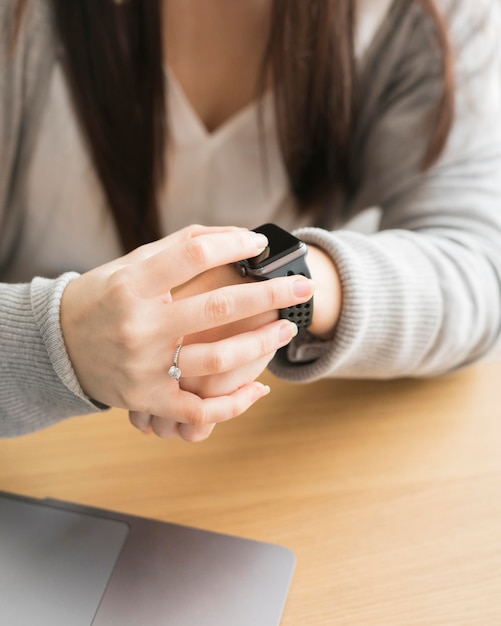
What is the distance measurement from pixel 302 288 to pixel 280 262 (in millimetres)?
32

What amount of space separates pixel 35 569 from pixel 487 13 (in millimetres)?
871

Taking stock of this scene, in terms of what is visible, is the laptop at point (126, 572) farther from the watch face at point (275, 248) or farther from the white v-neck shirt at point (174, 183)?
the white v-neck shirt at point (174, 183)

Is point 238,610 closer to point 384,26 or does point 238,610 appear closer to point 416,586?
point 416,586

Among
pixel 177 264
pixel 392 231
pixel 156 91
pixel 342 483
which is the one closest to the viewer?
pixel 177 264

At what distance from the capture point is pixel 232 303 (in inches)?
20.6

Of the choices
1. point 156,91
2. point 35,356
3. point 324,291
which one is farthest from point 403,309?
point 156,91

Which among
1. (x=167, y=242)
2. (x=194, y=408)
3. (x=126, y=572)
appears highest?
(x=167, y=242)

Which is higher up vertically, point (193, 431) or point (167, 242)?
point (167, 242)

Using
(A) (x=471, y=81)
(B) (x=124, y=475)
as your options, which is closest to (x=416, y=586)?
(B) (x=124, y=475)

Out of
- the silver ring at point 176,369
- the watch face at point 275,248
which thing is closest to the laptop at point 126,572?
the silver ring at point 176,369

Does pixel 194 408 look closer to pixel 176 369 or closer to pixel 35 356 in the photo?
pixel 176 369

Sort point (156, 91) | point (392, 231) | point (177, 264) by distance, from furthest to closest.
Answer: point (156, 91) → point (392, 231) → point (177, 264)

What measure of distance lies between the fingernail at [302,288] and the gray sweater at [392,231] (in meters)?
0.08

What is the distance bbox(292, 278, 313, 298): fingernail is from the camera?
21.7 inches
